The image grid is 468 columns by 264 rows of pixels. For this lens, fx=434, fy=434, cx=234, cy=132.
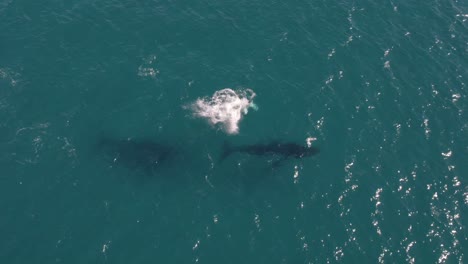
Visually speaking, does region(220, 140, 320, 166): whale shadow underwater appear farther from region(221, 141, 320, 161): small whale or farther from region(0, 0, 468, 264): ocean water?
region(0, 0, 468, 264): ocean water

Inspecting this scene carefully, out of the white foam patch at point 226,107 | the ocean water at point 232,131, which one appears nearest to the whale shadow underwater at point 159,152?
the ocean water at point 232,131

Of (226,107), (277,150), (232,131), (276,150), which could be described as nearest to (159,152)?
(232,131)

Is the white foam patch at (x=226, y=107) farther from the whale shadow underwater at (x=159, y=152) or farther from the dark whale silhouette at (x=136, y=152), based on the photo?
the dark whale silhouette at (x=136, y=152)

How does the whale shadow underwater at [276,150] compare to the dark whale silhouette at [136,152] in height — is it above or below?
above

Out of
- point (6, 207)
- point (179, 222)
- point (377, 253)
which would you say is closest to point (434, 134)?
point (377, 253)

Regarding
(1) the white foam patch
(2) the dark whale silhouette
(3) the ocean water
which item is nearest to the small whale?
(3) the ocean water

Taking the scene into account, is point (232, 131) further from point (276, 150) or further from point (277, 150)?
point (277, 150)
